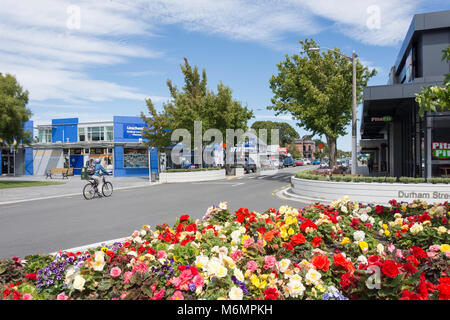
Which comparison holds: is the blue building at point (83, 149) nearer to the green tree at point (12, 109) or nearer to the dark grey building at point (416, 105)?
the green tree at point (12, 109)

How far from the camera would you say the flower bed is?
271 cm

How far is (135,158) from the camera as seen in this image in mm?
38281

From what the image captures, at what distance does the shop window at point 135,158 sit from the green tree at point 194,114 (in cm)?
722

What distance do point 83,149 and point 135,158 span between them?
6750 mm

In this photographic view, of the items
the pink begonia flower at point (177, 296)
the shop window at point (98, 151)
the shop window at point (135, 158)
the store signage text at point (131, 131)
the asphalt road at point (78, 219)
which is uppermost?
the store signage text at point (131, 131)

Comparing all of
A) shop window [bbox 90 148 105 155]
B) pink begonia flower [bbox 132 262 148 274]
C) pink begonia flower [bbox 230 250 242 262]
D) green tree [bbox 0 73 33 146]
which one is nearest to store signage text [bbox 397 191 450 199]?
pink begonia flower [bbox 230 250 242 262]

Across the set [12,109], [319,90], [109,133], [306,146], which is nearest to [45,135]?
[109,133]

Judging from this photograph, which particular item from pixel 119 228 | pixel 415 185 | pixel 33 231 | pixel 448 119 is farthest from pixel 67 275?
pixel 448 119

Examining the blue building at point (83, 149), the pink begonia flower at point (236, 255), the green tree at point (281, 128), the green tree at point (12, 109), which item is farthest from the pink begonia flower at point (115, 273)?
the green tree at point (281, 128)

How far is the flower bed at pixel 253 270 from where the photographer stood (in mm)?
2706

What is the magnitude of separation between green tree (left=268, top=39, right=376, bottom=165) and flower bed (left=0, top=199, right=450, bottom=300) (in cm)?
2030

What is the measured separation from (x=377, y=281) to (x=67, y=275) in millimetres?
2654

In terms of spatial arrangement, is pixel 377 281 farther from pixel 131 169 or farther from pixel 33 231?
pixel 131 169

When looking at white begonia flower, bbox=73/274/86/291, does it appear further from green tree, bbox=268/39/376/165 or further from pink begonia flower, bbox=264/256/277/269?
green tree, bbox=268/39/376/165
